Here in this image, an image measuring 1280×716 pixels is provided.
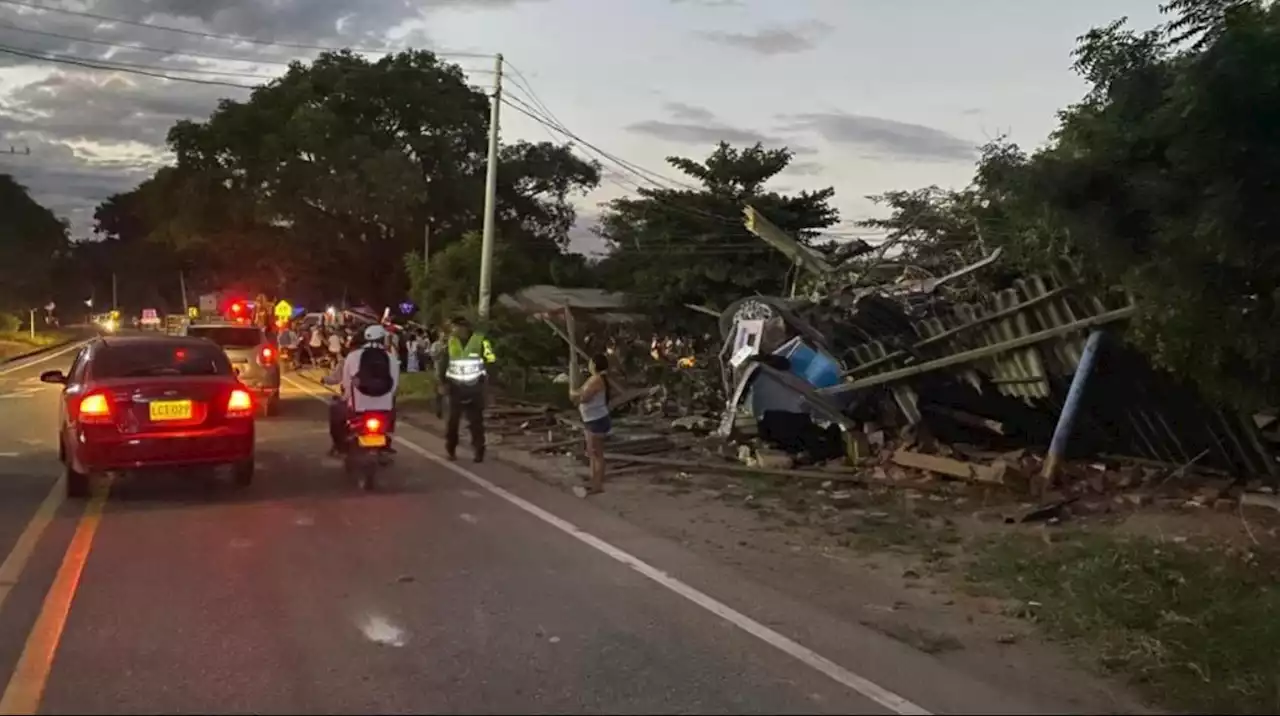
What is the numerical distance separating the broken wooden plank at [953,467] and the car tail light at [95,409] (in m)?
8.39

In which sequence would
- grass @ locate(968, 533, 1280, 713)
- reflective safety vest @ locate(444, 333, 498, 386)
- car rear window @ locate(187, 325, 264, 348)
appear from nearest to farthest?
1. grass @ locate(968, 533, 1280, 713)
2. reflective safety vest @ locate(444, 333, 498, 386)
3. car rear window @ locate(187, 325, 264, 348)

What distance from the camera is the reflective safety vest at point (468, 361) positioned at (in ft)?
48.1

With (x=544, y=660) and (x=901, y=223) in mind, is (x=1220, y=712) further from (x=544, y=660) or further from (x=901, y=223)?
(x=901, y=223)

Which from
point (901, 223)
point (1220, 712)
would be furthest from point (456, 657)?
point (901, 223)

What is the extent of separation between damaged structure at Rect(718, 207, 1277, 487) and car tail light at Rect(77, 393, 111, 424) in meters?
8.02

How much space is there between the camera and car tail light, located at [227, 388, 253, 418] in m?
11.8

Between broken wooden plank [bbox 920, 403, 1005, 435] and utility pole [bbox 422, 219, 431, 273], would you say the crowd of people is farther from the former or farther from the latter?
broken wooden plank [bbox 920, 403, 1005, 435]

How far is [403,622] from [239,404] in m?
5.49

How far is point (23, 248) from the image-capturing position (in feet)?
206

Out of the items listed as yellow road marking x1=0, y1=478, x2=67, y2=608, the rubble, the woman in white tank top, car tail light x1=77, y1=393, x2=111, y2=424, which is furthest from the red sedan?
the rubble

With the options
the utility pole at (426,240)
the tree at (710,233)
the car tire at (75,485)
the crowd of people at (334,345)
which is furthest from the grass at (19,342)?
the car tire at (75,485)

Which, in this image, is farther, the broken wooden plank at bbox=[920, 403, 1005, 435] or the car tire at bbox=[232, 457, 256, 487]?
the broken wooden plank at bbox=[920, 403, 1005, 435]

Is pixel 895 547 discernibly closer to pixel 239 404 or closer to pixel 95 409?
pixel 239 404

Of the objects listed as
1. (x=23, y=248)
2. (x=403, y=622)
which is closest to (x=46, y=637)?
(x=403, y=622)
